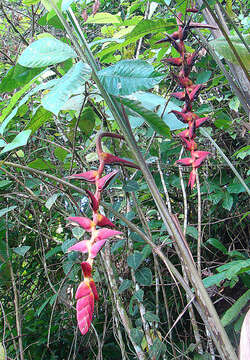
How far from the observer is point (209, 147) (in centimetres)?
143

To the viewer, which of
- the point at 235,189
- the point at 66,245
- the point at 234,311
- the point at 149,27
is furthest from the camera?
the point at 235,189

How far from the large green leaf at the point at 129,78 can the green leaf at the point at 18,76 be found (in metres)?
0.14

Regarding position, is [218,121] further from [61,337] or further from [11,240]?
[61,337]

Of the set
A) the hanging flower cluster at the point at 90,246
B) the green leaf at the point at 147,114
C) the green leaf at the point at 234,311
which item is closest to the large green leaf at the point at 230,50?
the green leaf at the point at 147,114

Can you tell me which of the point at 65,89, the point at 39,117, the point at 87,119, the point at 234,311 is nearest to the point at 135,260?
the point at 234,311

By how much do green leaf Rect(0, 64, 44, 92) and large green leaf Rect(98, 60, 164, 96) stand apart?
142 millimetres

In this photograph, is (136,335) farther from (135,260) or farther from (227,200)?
(227,200)

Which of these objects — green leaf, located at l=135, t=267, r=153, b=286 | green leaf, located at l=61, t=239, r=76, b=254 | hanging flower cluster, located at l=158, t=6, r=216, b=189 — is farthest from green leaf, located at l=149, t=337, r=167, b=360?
hanging flower cluster, located at l=158, t=6, r=216, b=189

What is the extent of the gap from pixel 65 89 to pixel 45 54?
0.07m

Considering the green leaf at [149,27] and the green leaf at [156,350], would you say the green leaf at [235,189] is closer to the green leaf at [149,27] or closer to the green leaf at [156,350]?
the green leaf at [156,350]

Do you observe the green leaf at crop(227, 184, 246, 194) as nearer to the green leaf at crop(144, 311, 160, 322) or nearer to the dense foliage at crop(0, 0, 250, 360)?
the dense foliage at crop(0, 0, 250, 360)

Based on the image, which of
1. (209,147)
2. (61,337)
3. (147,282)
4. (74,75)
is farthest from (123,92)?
(61,337)

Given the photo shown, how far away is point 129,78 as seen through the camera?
39 centimetres

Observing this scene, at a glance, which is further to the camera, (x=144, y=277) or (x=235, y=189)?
(x=235, y=189)
